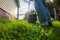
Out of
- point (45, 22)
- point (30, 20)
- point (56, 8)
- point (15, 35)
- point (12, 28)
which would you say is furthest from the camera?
point (56, 8)

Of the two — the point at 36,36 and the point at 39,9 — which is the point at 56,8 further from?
the point at 36,36

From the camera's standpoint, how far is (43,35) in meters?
4.89

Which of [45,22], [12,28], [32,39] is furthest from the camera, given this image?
[45,22]

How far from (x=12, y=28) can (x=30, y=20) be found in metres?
2.83

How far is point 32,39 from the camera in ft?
14.9

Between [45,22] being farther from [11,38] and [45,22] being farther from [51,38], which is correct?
[11,38]

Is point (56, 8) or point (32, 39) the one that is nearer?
point (32, 39)

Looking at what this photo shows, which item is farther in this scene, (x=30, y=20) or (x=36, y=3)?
(x=30, y=20)

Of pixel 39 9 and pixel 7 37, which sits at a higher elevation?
pixel 39 9

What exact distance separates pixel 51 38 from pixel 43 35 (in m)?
0.23

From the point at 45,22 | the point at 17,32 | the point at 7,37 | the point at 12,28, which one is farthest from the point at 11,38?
the point at 45,22

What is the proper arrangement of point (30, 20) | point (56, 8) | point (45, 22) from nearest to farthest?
point (45, 22)
point (30, 20)
point (56, 8)

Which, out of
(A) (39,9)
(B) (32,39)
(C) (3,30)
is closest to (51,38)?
(B) (32,39)

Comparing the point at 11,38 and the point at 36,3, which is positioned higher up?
the point at 36,3
